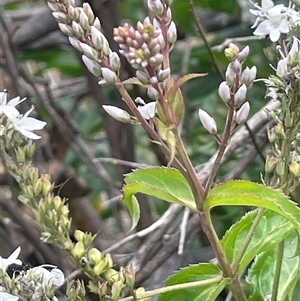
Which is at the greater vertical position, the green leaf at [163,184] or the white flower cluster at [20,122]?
the white flower cluster at [20,122]

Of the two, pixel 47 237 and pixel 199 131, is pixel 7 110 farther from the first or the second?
pixel 199 131

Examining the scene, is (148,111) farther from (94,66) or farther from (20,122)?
(20,122)

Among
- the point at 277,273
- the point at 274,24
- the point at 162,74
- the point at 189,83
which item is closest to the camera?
the point at 162,74

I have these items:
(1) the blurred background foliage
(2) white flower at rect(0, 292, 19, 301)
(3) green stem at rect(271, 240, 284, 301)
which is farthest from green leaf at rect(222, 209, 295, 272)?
(1) the blurred background foliage

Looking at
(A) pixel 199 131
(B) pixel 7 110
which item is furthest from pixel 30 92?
(B) pixel 7 110

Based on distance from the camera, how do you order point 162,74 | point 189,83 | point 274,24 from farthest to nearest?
1. point 189,83
2. point 274,24
3. point 162,74

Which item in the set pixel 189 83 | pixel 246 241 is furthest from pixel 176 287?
pixel 189 83

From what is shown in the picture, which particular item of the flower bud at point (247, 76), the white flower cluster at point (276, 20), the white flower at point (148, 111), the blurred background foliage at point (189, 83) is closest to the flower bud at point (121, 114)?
the white flower at point (148, 111)

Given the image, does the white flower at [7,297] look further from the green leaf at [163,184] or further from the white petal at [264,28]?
the white petal at [264,28]
